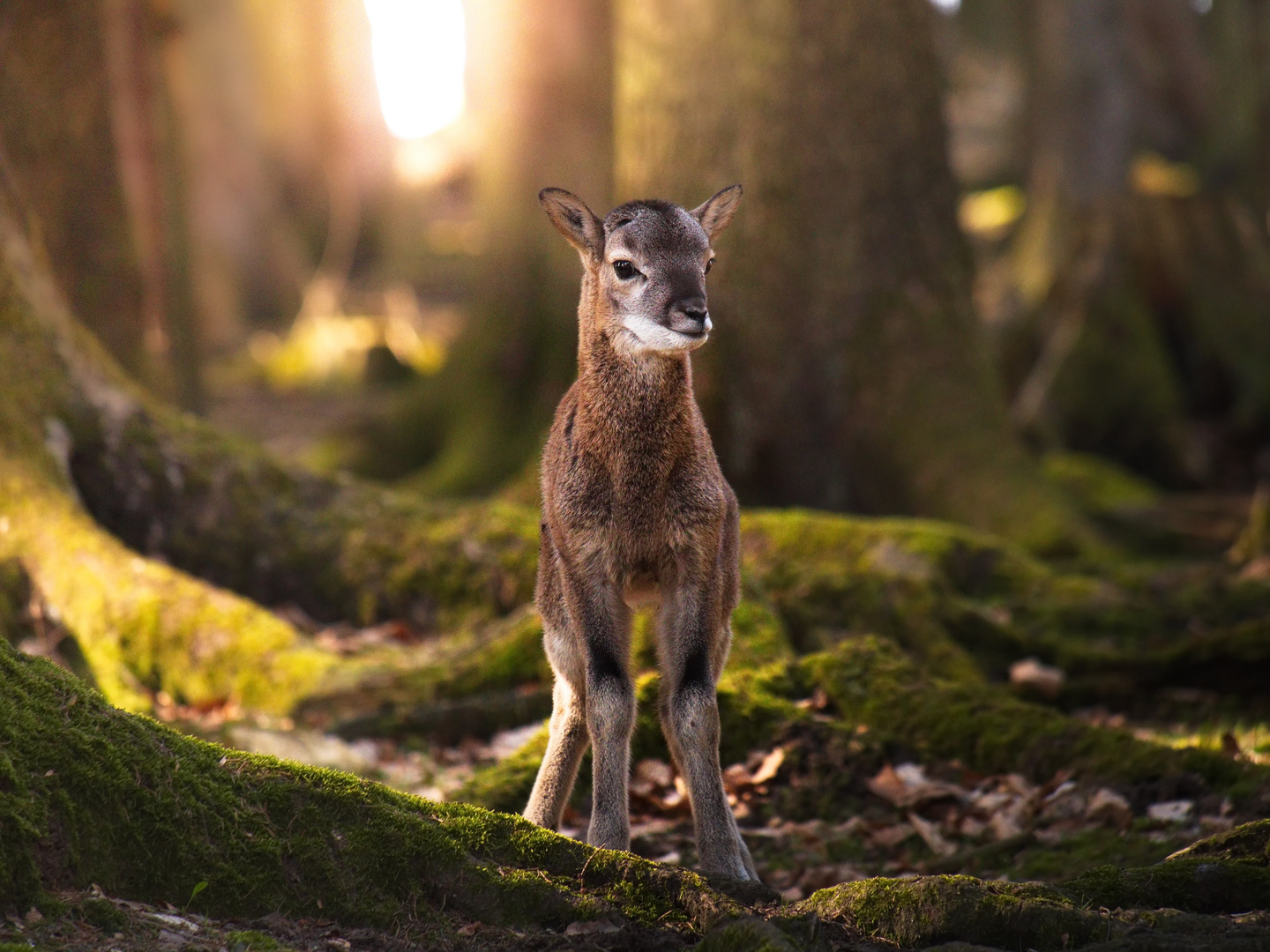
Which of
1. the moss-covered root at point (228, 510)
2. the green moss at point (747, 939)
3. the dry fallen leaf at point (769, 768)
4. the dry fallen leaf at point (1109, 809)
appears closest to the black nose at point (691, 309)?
the green moss at point (747, 939)

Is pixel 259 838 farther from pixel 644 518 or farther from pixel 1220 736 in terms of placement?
pixel 1220 736

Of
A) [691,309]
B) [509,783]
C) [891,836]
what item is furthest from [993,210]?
[691,309]

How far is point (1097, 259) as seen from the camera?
1619 centimetres

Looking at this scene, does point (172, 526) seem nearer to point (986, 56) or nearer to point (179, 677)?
point (179, 677)

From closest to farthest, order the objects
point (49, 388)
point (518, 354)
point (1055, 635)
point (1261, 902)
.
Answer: point (1261, 902) < point (49, 388) < point (1055, 635) < point (518, 354)

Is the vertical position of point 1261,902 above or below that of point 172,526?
below

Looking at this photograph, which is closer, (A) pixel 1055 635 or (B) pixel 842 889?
(B) pixel 842 889

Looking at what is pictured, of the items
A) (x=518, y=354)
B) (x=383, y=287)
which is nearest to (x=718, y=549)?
(x=518, y=354)

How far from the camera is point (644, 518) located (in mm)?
5094

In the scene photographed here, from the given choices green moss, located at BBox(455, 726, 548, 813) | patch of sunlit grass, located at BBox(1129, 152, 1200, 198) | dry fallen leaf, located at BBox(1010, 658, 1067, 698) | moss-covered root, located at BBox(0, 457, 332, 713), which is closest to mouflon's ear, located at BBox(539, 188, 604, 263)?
green moss, located at BBox(455, 726, 548, 813)

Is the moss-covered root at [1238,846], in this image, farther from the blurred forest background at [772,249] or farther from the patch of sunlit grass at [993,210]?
the patch of sunlit grass at [993,210]

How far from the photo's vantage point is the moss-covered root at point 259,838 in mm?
3893

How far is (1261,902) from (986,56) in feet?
121

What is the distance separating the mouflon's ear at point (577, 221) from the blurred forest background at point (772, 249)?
4494 millimetres
